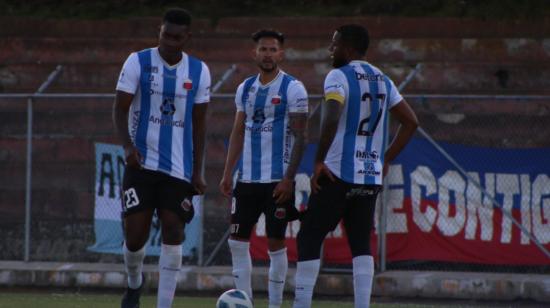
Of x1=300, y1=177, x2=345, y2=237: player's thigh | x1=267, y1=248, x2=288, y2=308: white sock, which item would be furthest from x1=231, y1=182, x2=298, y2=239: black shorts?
x1=300, y1=177, x2=345, y2=237: player's thigh

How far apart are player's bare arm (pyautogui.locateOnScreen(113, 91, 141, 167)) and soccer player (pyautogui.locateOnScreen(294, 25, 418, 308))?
1246 mm

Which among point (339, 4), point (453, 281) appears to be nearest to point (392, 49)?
point (339, 4)

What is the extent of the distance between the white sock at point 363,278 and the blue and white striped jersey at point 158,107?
4.56 ft

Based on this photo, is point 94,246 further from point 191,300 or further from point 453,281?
point 453,281

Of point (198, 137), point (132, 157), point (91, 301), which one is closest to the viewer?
point (132, 157)

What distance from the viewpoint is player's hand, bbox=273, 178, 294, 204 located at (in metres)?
8.73

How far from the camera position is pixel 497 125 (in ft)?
45.8

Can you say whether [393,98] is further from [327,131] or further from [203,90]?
[203,90]

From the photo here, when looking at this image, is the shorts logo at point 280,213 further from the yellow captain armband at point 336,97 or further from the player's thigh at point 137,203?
the yellow captain armband at point 336,97

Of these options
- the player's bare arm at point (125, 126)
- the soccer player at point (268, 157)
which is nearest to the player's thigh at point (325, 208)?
the soccer player at point (268, 157)

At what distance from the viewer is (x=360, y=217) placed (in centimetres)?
810

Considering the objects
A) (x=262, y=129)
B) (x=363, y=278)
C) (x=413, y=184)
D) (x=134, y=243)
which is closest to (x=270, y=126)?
(x=262, y=129)

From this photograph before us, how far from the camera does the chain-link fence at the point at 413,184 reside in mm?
12891

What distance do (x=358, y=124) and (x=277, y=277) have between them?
1.49 meters
